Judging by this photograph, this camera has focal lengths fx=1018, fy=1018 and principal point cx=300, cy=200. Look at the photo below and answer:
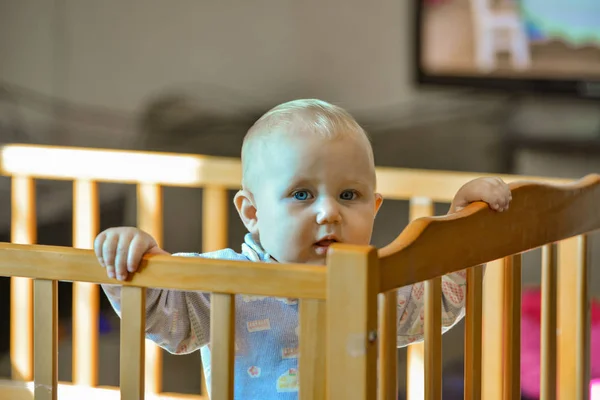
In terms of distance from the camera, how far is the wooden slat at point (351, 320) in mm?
865

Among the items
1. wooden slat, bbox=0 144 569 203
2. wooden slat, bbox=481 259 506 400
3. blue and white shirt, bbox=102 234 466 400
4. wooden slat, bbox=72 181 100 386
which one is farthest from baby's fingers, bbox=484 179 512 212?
wooden slat, bbox=72 181 100 386

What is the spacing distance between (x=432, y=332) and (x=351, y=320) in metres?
0.15

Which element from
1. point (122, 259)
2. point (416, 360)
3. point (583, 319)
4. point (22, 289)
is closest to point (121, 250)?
point (122, 259)

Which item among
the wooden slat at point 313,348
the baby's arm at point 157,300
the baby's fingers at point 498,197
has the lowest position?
the wooden slat at point 313,348

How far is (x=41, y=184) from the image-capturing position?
2447mm

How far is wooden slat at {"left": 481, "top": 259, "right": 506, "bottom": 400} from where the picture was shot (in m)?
1.69

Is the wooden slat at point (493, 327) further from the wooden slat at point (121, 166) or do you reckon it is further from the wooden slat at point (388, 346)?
the wooden slat at point (388, 346)

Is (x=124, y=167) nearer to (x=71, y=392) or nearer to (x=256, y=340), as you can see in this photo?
(x=71, y=392)

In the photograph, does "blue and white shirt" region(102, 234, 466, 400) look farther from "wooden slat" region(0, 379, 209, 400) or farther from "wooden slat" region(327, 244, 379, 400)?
"wooden slat" region(0, 379, 209, 400)

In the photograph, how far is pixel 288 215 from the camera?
1107 mm

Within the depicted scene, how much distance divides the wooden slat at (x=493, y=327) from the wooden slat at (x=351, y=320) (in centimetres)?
84

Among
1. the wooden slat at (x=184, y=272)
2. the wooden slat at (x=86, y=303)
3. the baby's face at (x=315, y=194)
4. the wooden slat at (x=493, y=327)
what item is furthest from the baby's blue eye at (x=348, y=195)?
→ the wooden slat at (x=86, y=303)

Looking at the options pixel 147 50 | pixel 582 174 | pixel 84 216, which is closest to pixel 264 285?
pixel 84 216

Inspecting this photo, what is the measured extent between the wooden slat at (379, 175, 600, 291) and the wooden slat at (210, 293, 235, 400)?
0.15 meters
